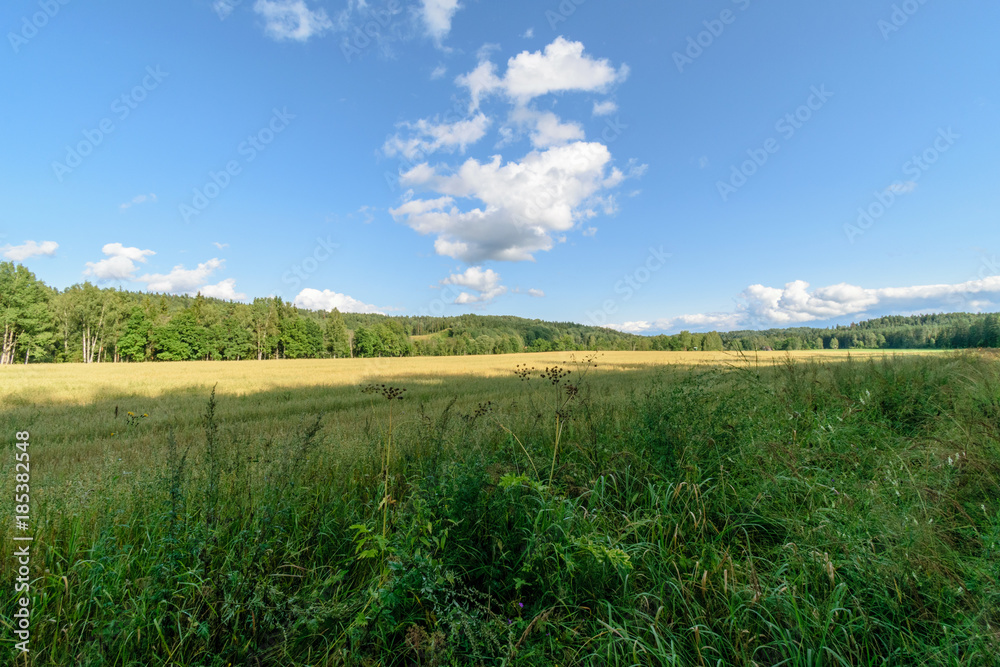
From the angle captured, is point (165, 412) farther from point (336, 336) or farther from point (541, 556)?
point (336, 336)

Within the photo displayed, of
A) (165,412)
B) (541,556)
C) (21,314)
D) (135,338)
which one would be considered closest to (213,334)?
(135,338)

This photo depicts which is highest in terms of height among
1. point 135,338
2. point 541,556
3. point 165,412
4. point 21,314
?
point 21,314

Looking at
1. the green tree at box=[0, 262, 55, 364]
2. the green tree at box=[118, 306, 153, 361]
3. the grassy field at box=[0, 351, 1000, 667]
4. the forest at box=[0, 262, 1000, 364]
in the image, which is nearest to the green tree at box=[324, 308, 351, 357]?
the forest at box=[0, 262, 1000, 364]

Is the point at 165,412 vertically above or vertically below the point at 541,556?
below

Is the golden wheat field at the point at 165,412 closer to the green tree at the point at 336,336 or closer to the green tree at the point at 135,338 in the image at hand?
the green tree at the point at 135,338

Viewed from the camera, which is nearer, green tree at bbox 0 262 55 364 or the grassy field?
the grassy field

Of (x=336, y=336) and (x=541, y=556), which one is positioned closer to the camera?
(x=541, y=556)

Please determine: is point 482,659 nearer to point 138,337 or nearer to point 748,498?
point 748,498

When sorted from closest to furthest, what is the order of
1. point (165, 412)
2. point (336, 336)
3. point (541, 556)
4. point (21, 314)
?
point (541, 556), point (165, 412), point (21, 314), point (336, 336)

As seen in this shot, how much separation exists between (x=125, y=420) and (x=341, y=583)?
10.2 m

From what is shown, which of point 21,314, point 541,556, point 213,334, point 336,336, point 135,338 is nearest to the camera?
point 541,556

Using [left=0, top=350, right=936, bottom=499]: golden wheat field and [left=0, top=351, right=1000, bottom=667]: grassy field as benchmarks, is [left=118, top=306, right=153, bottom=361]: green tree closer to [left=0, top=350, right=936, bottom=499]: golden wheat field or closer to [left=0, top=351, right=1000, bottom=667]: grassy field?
[left=0, top=350, right=936, bottom=499]: golden wheat field

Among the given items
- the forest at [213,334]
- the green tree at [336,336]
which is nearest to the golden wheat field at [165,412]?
the forest at [213,334]

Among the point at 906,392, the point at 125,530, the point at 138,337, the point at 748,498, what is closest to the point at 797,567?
the point at 748,498
